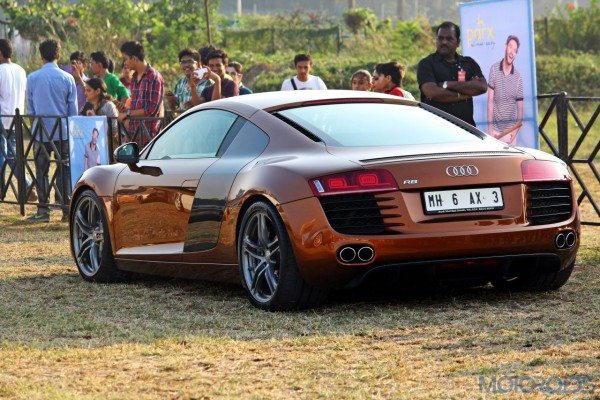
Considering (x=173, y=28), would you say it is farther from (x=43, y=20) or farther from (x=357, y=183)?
(x=357, y=183)

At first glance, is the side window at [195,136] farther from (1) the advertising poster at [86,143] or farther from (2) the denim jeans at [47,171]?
(2) the denim jeans at [47,171]

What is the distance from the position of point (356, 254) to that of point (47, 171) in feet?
30.2

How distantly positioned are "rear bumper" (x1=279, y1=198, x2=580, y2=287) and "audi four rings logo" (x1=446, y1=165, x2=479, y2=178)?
0.90 ft

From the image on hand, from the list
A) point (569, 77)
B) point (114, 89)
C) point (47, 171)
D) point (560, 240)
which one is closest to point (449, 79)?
point (560, 240)

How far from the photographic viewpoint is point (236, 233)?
29.8ft

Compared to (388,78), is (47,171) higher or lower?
lower

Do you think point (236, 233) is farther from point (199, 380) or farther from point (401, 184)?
point (199, 380)

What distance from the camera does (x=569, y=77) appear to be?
40500 millimetres

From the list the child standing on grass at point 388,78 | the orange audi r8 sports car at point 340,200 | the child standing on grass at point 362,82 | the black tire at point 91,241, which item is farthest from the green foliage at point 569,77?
the orange audi r8 sports car at point 340,200

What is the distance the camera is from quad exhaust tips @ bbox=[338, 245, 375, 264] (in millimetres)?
8375

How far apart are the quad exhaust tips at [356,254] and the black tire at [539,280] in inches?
48.7

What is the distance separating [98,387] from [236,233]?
2668 mm

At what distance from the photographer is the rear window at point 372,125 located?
8977 millimetres

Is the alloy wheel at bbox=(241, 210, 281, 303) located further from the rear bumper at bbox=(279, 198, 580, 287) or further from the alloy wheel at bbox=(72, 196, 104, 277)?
the alloy wheel at bbox=(72, 196, 104, 277)
